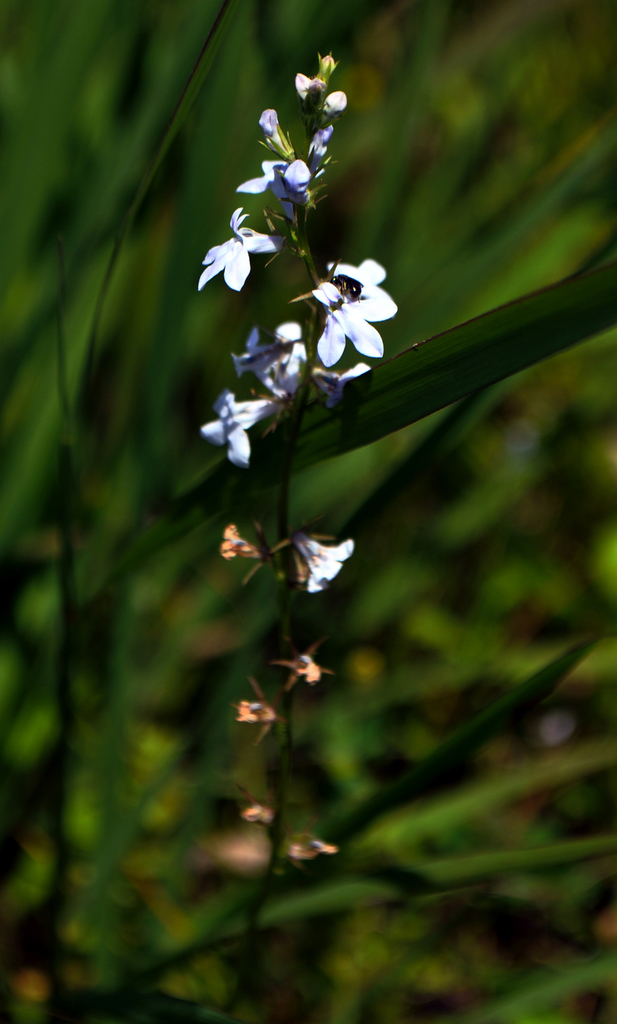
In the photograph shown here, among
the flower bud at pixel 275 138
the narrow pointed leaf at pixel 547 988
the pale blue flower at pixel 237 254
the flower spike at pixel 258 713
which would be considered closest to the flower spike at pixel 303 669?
the flower spike at pixel 258 713

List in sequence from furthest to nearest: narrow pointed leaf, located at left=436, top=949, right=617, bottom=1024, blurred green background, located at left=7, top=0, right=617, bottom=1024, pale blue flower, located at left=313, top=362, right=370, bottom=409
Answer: blurred green background, located at left=7, top=0, right=617, bottom=1024 < narrow pointed leaf, located at left=436, top=949, right=617, bottom=1024 < pale blue flower, located at left=313, top=362, right=370, bottom=409

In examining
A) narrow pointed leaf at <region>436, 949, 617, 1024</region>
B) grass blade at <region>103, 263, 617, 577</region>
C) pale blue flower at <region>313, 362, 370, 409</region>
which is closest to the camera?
grass blade at <region>103, 263, 617, 577</region>

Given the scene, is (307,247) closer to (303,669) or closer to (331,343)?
(331,343)

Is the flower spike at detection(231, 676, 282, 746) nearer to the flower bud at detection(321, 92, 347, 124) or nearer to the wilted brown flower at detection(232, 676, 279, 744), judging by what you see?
the wilted brown flower at detection(232, 676, 279, 744)

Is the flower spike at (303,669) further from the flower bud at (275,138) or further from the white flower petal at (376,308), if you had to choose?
the flower bud at (275,138)

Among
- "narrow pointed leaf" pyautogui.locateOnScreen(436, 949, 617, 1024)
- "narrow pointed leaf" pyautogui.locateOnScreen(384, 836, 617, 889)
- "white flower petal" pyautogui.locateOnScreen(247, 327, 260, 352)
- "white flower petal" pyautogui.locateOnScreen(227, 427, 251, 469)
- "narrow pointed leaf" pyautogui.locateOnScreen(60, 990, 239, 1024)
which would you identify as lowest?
"narrow pointed leaf" pyautogui.locateOnScreen(436, 949, 617, 1024)

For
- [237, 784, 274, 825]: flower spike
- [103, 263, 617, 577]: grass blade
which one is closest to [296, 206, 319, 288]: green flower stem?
[103, 263, 617, 577]: grass blade

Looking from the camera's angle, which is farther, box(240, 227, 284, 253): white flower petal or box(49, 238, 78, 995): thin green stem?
box(49, 238, 78, 995): thin green stem

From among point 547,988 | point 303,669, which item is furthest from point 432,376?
point 547,988
